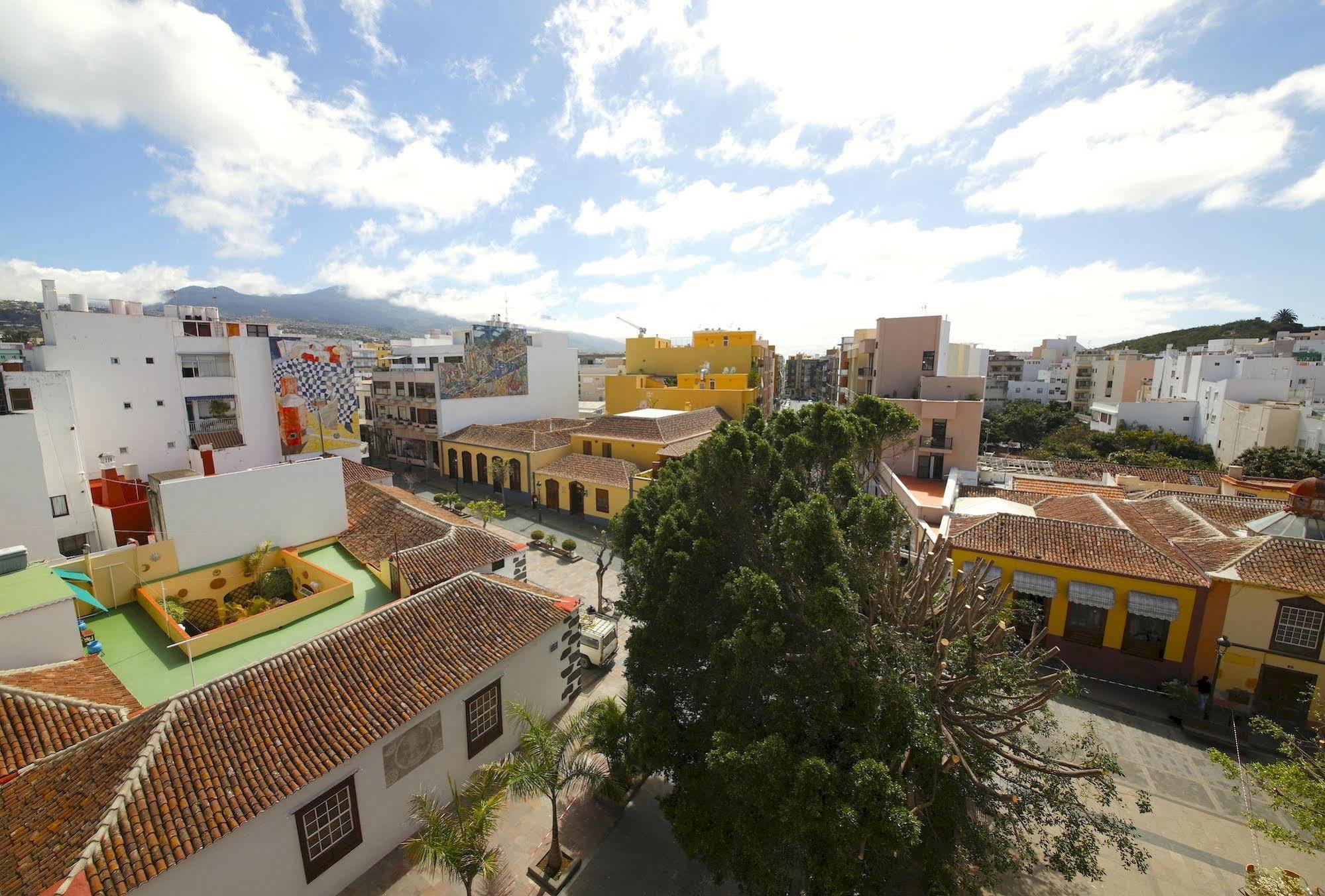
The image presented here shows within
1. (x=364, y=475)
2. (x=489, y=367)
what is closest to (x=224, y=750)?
(x=364, y=475)

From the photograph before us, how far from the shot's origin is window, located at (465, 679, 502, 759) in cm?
1215

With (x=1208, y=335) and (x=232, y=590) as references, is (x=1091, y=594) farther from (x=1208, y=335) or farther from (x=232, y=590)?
(x=1208, y=335)

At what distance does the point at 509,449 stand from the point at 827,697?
3001 centimetres

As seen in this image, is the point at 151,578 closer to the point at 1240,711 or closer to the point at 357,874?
the point at 357,874

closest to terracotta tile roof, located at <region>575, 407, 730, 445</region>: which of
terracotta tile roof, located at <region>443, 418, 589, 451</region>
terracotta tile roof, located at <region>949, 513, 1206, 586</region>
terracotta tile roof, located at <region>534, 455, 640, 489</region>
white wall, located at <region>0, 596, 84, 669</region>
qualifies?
terracotta tile roof, located at <region>534, 455, 640, 489</region>

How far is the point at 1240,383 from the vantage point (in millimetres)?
45812

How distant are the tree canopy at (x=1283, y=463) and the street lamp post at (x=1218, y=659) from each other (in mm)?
29954

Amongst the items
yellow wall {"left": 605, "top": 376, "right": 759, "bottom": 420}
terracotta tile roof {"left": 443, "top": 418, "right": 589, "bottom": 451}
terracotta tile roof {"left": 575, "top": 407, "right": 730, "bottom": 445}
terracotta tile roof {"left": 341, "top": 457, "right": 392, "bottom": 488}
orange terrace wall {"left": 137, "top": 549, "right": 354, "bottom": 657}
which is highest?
yellow wall {"left": 605, "top": 376, "right": 759, "bottom": 420}

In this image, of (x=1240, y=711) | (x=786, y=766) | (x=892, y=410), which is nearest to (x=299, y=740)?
(x=786, y=766)

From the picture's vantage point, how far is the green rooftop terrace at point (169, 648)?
11516 mm

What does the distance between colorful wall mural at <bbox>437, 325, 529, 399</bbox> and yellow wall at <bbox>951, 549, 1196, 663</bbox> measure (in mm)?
35312

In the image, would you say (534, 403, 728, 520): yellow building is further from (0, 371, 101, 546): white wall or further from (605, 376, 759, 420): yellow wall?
(0, 371, 101, 546): white wall

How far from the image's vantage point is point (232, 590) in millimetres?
16031

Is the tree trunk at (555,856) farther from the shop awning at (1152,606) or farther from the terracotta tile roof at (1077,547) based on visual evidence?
the shop awning at (1152,606)
